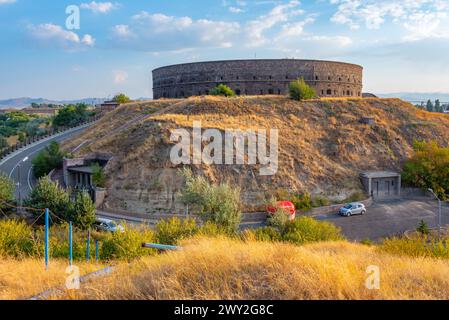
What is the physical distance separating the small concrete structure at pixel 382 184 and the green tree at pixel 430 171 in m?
0.70

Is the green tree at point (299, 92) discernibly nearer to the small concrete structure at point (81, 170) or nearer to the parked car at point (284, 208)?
the parked car at point (284, 208)

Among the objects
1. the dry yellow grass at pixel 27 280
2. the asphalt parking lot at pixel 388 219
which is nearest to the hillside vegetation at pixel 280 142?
the asphalt parking lot at pixel 388 219

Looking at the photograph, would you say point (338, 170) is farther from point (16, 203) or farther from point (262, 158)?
point (16, 203)

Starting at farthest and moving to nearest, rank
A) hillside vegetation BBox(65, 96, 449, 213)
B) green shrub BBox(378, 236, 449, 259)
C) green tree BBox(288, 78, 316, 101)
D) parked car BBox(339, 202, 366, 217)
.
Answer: green tree BBox(288, 78, 316, 101), hillside vegetation BBox(65, 96, 449, 213), parked car BBox(339, 202, 366, 217), green shrub BBox(378, 236, 449, 259)

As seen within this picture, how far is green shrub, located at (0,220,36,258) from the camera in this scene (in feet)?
31.2

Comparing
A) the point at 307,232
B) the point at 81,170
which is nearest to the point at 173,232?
the point at 307,232

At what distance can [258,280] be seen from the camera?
15.3ft

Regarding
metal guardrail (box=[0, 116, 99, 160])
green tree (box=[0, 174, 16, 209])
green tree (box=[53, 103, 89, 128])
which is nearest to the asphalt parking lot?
green tree (box=[0, 174, 16, 209])

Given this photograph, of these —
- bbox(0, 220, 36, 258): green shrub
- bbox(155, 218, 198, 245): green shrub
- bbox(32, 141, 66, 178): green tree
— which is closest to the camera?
bbox(0, 220, 36, 258): green shrub

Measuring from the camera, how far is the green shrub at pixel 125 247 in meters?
8.88

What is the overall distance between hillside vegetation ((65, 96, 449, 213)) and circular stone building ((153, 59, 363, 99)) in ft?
23.6

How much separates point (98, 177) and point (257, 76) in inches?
907

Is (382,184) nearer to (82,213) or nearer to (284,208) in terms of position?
(284,208)

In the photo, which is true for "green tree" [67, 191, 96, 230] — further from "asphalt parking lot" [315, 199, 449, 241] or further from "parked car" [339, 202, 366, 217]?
"parked car" [339, 202, 366, 217]
